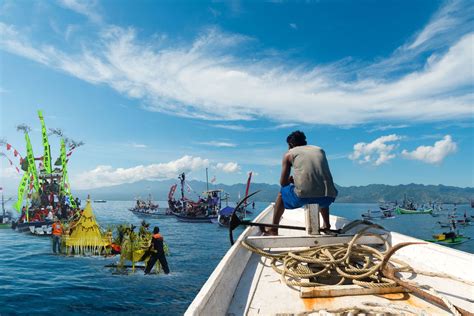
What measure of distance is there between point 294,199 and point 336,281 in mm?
1610

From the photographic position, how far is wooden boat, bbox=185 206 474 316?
2100mm

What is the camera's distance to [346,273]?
107 inches

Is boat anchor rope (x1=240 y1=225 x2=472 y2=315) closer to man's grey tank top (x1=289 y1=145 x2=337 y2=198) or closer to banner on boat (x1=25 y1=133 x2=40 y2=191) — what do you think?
man's grey tank top (x1=289 y1=145 x2=337 y2=198)

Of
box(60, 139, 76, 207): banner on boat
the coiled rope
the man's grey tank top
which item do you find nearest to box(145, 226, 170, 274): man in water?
the man's grey tank top

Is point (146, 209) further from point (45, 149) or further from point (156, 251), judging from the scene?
point (156, 251)

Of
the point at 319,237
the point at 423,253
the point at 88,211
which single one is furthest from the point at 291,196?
the point at 88,211

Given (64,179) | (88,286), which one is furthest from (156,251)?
(64,179)

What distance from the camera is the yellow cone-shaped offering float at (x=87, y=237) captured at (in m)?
22.2

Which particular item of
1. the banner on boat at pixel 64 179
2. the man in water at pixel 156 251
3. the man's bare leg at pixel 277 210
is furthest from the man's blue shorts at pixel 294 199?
the banner on boat at pixel 64 179

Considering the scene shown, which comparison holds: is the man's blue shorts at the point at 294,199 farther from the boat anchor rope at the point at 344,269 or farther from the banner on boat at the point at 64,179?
the banner on boat at the point at 64,179

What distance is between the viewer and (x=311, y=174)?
13.6 ft

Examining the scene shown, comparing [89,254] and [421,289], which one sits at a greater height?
[421,289]

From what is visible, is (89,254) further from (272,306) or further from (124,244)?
(272,306)

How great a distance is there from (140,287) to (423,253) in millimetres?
15605
